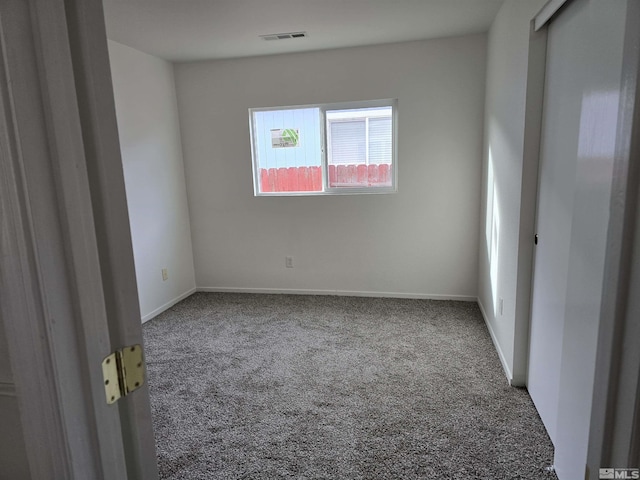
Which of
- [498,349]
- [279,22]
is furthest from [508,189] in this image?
[279,22]

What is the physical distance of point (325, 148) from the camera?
161 inches

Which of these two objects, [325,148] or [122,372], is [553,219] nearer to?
[122,372]

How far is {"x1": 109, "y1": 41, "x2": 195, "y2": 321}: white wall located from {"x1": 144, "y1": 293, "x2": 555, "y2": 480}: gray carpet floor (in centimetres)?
55

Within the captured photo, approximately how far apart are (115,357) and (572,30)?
2.18 meters

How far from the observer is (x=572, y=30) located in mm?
1713

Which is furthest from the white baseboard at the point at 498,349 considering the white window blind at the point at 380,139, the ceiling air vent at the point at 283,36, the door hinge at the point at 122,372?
the ceiling air vent at the point at 283,36

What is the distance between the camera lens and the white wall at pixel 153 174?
11.5 ft

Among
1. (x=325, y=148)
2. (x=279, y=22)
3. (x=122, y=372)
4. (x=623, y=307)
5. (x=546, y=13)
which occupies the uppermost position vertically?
(x=279, y=22)

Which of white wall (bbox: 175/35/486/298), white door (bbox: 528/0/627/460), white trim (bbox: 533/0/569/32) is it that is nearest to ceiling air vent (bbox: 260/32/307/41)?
white wall (bbox: 175/35/486/298)

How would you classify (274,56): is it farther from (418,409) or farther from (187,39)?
(418,409)

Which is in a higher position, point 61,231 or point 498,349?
point 61,231

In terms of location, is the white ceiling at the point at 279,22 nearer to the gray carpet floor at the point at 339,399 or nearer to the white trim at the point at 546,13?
the white trim at the point at 546,13

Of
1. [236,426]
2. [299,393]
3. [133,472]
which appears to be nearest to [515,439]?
[299,393]

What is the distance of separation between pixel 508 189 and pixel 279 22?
2.21 meters
